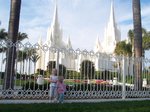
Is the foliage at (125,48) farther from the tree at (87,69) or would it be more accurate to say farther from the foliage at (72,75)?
the foliage at (72,75)

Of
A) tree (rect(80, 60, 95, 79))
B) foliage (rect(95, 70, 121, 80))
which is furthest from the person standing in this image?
foliage (rect(95, 70, 121, 80))

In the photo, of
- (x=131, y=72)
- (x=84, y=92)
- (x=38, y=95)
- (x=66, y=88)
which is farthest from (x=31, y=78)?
(x=131, y=72)

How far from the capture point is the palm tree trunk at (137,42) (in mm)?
14352

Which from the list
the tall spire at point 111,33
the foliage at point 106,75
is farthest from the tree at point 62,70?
the tall spire at point 111,33

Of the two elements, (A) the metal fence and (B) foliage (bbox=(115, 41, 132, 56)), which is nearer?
(A) the metal fence

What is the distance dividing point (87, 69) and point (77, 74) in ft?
1.74

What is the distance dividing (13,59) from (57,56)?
1780 mm

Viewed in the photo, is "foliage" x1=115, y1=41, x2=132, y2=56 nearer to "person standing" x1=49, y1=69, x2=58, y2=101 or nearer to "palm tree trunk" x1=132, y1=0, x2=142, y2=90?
"palm tree trunk" x1=132, y1=0, x2=142, y2=90

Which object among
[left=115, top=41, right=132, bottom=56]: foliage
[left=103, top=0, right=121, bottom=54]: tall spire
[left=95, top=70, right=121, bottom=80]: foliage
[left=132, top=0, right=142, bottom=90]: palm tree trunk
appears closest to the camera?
[left=95, top=70, right=121, bottom=80]: foliage

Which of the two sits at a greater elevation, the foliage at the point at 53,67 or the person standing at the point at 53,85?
the foliage at the point at 53,67

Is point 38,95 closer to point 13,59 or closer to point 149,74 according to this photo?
point 13,59

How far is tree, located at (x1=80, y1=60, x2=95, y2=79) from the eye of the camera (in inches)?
496

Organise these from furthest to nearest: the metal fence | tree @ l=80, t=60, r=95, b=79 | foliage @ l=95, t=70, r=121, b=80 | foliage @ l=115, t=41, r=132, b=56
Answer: foliage @ l=115, t=41, r=132, b=56 < foliage @ l=95, t=70, r=121, b=80 < tree @ l=80, t=60, r=95, b=79 < the metal fence

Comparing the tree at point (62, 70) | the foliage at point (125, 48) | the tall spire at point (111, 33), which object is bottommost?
the tree at point (62, 70)
